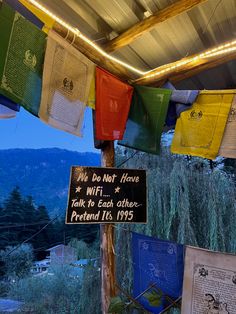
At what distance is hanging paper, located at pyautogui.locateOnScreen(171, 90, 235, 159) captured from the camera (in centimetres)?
190

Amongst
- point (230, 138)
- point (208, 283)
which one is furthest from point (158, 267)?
point (230, 138)

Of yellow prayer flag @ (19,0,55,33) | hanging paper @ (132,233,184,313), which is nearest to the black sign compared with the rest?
hanging paper @ (132,233,184,313)

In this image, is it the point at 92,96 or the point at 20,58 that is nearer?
the point at 20,58

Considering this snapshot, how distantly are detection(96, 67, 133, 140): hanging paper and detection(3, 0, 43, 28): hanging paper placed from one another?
1.65 feet

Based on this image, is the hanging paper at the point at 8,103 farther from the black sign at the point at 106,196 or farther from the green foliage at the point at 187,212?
the green foliage at the point at 187,212

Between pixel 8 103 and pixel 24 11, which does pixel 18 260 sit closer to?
pixel 8 103

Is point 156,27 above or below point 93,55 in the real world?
above

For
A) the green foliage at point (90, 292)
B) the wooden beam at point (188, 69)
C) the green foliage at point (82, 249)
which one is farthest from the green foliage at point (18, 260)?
the wooden beam at point (188, 69)

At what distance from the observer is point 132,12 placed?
1931mm

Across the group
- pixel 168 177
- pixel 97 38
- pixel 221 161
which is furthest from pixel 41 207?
pixel 221 161

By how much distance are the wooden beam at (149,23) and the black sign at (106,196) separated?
0.93 meters

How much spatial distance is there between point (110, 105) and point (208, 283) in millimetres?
1297

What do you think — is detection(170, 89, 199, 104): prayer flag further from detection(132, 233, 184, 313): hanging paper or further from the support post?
the support post

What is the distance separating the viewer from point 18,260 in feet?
11.4
